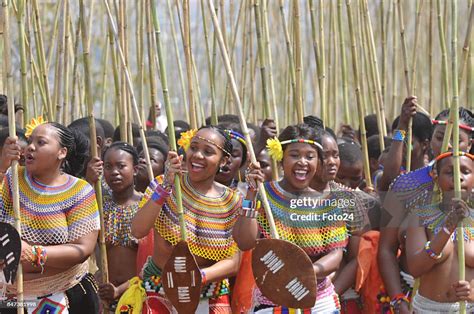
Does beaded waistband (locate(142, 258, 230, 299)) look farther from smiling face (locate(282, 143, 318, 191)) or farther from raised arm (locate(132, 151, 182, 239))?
smiling face (locate(282, 143, 318, 191))

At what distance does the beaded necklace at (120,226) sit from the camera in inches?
154

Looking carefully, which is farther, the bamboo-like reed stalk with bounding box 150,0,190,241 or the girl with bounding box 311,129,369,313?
the girl with bounding box 311,129,369,313

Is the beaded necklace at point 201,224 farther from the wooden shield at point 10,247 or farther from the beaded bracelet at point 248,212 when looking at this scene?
the wooden shield at point 10,247

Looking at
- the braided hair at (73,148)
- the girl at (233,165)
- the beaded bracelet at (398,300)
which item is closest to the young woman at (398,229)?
the beaded bracelet at (398,300)

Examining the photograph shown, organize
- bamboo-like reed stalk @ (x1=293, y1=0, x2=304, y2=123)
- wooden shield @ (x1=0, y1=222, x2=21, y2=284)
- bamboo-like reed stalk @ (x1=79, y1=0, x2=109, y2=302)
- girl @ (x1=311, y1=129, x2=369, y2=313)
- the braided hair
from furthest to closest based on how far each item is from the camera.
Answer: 1. bamboo-like reed stalk @ (x1=293, y1=0, x2=304, y2=123)
2. girl @ (x1=311, y1=129, x2=369, y2=313)
3. bamboo-like reed stalk @ (x1=79, y1=0, x2=109, y2=302)
4. the braided hair
5. wooden shield @ (x1=0, y1=222, x2=21, y2=284)

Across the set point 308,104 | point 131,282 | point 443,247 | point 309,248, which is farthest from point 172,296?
point 308,104

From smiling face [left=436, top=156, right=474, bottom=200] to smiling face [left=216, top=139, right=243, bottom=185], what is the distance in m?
0.92

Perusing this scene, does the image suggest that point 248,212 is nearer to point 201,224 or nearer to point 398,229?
point 201,224

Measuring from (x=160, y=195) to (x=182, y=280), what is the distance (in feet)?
0.92

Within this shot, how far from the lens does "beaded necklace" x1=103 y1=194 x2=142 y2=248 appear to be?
392 cm

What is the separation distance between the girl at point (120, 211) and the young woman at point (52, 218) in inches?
19.7

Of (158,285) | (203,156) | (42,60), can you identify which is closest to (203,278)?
(158,285)

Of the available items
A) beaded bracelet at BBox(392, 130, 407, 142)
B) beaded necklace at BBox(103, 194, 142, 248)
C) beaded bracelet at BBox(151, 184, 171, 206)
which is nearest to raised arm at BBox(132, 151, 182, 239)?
beaded bracelet at BBox(151, 184, 171, 206)

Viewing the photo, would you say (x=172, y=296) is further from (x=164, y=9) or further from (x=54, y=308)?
(x=164, y=9)
